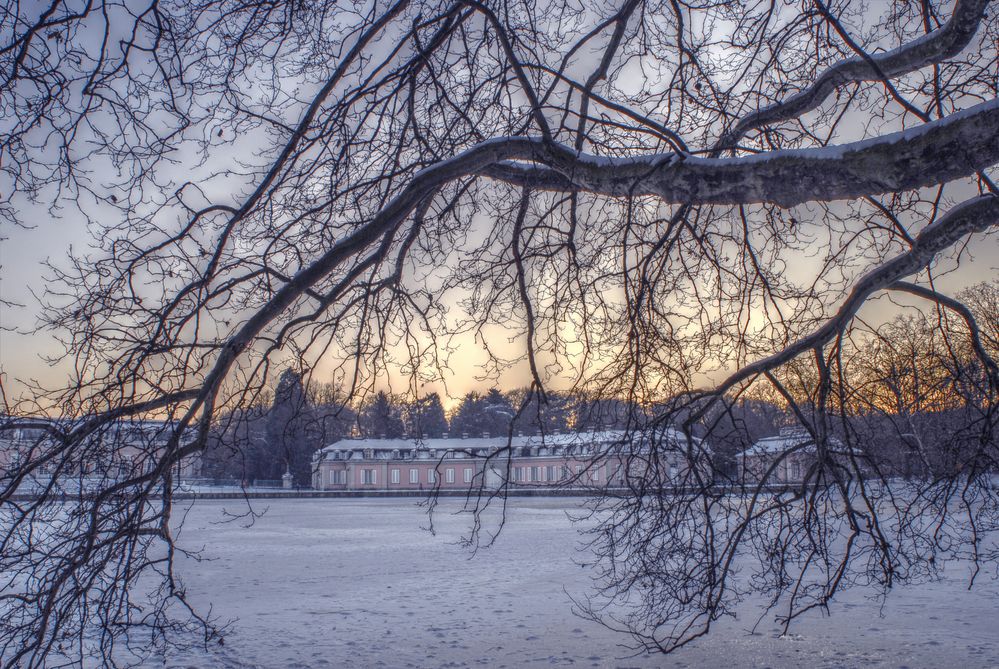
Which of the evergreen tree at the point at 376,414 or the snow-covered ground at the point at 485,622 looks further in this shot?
the snow-covered ground at the point at 485,622

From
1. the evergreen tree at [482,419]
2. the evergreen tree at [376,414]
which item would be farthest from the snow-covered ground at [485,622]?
the evergreen tree at [482,419]

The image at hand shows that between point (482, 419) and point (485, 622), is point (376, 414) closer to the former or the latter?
point (485, 622)

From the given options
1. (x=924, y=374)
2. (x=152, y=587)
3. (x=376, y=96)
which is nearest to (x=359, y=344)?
(x=376, y=96)

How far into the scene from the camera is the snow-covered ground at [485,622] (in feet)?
25.0

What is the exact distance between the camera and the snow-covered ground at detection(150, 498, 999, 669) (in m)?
7.61

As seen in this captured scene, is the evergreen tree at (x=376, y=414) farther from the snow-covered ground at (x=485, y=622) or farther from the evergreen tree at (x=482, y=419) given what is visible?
the evergreen tree at (x=482, y=419)

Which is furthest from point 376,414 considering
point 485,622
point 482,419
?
point 482,419

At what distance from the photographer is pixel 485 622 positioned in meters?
9.45

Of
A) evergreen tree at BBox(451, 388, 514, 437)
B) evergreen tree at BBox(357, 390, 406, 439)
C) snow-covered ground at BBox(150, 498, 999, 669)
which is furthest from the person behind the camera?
evergreen tree at BBox(451, 388, 514, 437)

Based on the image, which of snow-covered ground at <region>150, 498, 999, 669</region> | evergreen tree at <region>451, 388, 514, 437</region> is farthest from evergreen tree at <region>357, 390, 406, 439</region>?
evergreen tree at <region>451, 388, 514, 437</region>

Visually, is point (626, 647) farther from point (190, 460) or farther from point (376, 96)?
point (376, 96)

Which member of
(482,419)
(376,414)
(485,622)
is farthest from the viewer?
(482,419)

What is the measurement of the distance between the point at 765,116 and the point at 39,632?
19.4 feet

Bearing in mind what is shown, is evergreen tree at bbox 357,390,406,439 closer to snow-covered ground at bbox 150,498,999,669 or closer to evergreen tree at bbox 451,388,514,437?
snow-covered ground at bbox 150,498,999,669
